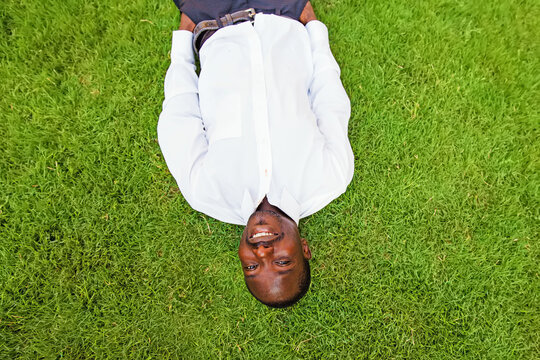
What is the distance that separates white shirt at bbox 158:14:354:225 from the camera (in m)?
2.24

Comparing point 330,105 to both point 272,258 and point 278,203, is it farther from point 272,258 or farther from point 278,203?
point 272,258

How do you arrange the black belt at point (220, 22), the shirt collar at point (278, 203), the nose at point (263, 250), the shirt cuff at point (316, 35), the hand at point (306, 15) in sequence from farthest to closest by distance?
1. the hand at point (306, 15)
2. the shirt cuff at point (316, 35)
3. the black belt at point (220, 22)
4. the shirt collar at point (278, 203)
5. the nose at point (263, 250)

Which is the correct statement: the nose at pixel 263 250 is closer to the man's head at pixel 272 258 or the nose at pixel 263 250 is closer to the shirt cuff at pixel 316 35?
the man's head at pixel 272 258

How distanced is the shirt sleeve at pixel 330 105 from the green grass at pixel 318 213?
1.44 feet

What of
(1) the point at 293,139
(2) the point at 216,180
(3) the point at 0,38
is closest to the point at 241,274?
(2) the point at 216,180

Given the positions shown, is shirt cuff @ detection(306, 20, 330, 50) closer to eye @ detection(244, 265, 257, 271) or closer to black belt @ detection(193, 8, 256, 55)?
black belt @ detection(193, 8, 256, 55)

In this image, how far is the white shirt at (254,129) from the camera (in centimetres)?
224

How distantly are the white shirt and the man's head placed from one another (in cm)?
19


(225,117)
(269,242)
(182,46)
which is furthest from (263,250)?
(182,46)

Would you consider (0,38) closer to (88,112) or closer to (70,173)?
(88,112)

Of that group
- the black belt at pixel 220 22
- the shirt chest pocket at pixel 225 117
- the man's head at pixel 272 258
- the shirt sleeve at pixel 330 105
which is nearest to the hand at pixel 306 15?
the shirt sleeve at pixel 330 105

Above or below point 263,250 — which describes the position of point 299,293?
below

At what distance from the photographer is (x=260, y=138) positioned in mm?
2213

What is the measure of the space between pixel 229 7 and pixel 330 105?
41.9 inches
